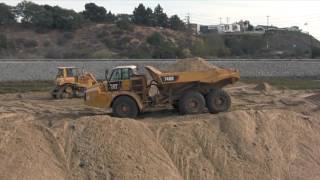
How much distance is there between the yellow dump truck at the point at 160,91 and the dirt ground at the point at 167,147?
1.15 metres

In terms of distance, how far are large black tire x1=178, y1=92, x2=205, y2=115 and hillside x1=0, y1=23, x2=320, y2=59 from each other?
47.5 metres

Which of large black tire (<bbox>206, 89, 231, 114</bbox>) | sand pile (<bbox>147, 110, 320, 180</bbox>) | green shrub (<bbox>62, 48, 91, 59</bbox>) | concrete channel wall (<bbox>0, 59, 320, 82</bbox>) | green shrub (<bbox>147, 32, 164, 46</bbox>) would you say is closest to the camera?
sand pile (<bbox>147, 110, 320, 180</bbox>)

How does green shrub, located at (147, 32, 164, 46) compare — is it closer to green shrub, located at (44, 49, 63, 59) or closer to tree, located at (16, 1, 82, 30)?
green shrub, located at (44, 49, 63, 59)

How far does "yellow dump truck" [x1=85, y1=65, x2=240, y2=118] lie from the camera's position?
22.4 meters

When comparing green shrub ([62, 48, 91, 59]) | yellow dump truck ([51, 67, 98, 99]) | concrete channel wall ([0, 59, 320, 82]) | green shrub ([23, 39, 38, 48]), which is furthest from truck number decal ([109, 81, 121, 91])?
green shrub ([23, 39, 38, 48])

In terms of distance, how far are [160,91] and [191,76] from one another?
1.28 m

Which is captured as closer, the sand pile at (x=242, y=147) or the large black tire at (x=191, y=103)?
the sand pile at (x=242, y=147)

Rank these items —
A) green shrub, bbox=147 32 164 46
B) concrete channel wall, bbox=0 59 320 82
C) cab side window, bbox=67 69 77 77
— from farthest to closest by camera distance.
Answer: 1. green shrub, bbox=147 32 164 46
2. concrete channel wall, bbox=0 59 320 82
3. cab side window, bbox=67 69 77 77

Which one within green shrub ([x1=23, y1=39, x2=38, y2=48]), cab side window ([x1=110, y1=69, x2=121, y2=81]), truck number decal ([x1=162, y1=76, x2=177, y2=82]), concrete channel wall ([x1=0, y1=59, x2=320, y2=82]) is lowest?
concrete channel wall ([x1=0, y1=59, x2=320, y2=82])

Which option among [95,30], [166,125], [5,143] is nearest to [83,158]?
[5,143]

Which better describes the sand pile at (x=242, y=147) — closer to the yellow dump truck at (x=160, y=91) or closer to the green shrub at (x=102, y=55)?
the yellow dump truck at (x=160, y=91)

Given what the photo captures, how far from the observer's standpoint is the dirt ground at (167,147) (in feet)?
53.1

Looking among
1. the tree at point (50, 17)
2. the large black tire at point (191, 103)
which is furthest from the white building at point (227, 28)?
the large black tire at point (191, 103)

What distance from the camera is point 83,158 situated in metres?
16.6
